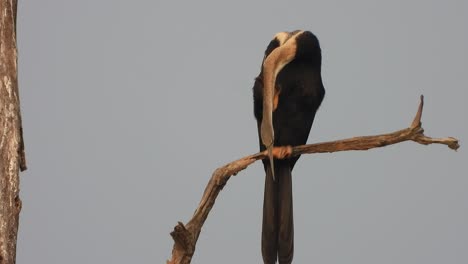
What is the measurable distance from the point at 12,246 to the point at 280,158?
2684mm

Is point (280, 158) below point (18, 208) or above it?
above

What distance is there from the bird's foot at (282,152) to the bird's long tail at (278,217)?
0.11 m

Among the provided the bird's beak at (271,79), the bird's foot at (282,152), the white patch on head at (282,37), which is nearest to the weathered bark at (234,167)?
the bird's beak at (271,79)

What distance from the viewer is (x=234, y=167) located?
16.7 ft

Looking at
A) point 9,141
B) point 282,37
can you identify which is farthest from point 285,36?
point 9,141

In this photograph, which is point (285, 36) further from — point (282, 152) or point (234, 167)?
point (234, 167)

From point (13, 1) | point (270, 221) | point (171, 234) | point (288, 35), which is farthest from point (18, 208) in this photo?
point (288, 35)

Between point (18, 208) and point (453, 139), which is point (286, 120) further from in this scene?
point (18, 208)

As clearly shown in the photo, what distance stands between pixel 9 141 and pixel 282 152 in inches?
101

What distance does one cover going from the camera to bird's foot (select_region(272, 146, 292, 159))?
20.6 ft

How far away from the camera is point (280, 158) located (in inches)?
249

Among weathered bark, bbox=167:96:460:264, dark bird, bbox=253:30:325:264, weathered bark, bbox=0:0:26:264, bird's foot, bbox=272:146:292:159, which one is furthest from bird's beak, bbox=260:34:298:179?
weathered bark, bbox=0:0:26:264

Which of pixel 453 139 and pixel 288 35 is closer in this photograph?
pixel 453 139

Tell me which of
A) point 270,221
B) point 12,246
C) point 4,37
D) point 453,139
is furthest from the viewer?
point 270,221
